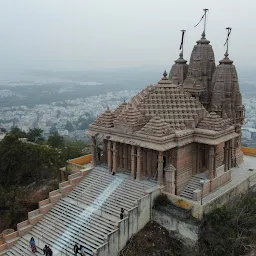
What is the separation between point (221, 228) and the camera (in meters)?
17.9

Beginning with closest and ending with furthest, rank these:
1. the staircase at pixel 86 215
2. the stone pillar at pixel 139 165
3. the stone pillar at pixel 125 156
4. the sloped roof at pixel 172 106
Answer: the staircase at pixel 86 215, the stone pillar at pixel 139 165, the sloped roof at pixel 172 106, the stone pillar at pixel 125 156

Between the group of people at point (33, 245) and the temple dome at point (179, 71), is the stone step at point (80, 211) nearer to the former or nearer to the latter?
the group of people at point (33, 245)

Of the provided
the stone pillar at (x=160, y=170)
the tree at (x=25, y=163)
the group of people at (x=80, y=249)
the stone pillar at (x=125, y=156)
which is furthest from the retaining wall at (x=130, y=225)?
the tree at (x=25, y=163)

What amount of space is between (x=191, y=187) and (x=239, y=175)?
4.24m

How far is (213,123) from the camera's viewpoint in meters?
20.9

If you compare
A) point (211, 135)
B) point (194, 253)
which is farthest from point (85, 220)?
point (211, 135)

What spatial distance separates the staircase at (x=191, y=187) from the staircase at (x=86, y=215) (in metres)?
2.16

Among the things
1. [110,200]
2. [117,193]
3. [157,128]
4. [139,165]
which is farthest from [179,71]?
[110,200]

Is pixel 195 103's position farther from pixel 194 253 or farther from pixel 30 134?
pixel 30 134

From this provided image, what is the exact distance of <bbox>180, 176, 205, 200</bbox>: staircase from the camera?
20366mm

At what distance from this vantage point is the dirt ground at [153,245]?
1750 centimetres

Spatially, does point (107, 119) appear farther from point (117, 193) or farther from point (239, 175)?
point (239, 175)

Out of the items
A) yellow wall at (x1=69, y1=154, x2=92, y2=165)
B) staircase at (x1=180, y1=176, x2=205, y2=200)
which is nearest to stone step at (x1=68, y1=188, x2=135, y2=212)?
staircase at (x1=180, y1=176, x2=205, y2=200)

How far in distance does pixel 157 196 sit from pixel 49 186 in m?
9.59
